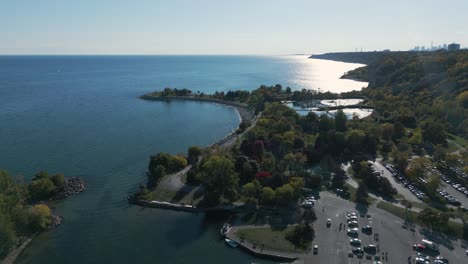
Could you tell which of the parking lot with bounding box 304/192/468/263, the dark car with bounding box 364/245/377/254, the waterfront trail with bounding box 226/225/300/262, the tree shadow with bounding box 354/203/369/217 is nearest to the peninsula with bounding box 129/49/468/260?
the waterfront trail with bounding box 226/225/300/262

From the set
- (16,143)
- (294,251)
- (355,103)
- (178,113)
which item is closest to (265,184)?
(294,251)

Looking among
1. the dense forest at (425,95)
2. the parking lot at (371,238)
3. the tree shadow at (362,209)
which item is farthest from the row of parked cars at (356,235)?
the dense forest at (425,95)

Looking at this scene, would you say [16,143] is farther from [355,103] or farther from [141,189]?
[355,103]

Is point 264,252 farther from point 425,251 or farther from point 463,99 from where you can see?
point 463,99

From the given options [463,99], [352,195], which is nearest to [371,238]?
[352,195]

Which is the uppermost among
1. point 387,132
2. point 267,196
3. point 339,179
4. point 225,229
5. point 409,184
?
point 387,132

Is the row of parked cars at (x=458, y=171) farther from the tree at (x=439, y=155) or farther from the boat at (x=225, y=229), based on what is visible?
the boat at (x=225, y=229)
